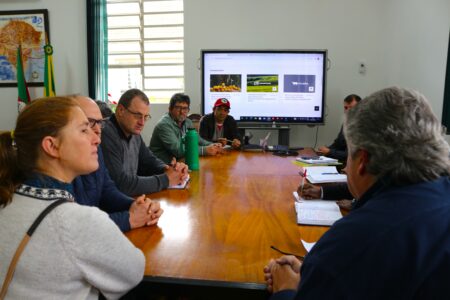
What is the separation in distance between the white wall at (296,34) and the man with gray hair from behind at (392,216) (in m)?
3.72

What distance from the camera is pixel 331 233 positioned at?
31.0 inches

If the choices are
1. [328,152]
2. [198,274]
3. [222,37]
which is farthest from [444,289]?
[222,37]

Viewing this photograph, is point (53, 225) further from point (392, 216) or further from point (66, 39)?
point (66, 39)

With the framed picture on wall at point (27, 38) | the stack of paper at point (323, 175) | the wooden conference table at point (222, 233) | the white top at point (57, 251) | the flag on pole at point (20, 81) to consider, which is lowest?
the wooden conference table at point (222, 233)

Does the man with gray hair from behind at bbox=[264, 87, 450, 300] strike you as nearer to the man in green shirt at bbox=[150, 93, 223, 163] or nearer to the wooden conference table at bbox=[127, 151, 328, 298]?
the wooden conference table at bbox=[127, 151, 328, 298]

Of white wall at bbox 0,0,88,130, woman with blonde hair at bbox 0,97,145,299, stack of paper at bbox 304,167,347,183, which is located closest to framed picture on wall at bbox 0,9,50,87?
white wall at bbox 0,0,88,130

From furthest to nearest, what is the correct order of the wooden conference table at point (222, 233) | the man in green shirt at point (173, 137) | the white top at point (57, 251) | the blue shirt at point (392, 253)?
1. the man in green shirt at point (173, 137)
2. the wooden conference table at point (222, 233)
3. the white top at point (57, 251)
4. the blue shirt at point (392, 253)

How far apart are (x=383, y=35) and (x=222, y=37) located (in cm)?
191

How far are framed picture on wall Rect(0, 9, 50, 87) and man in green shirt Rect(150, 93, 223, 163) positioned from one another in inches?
102

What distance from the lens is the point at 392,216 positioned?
2.35 feet

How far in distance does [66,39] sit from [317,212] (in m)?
4.38

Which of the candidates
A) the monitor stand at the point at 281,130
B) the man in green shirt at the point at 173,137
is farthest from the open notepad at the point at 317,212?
the monitor stand at the point at 281,130

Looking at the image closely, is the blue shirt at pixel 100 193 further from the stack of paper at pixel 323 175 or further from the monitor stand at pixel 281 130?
the monitor stand at pixel 281 130

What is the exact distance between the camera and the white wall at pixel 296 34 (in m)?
4.39
